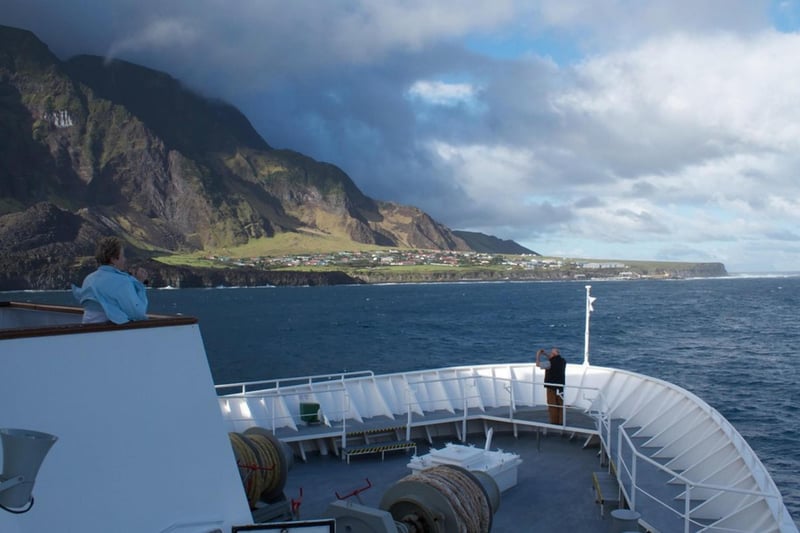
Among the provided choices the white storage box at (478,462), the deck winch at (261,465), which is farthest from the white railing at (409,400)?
the deck winch at (261,465)

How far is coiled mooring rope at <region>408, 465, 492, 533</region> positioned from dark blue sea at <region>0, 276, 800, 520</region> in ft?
49.6

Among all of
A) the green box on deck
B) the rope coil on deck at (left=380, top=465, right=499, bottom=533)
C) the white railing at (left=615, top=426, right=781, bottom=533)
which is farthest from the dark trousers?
the rope coil on deck at (left=380, top=465, right=499, bottom=533)

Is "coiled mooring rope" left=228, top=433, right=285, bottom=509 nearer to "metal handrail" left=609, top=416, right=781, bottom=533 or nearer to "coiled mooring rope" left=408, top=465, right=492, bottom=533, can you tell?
"coiled mooring rope" left=408, top=465, right=492, bottom=533

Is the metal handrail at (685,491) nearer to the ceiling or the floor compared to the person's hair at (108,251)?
nearer to the floor

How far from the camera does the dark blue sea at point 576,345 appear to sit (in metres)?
36.3

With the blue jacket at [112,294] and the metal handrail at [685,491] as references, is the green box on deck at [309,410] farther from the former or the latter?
the blue jacket at [112,294]

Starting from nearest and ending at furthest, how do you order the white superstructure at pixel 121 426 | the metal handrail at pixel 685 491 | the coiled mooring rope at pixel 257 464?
the white superstructure at pixel 121 426
the metal handrail at pixel 685 491
the coiled mooring rope at pixel 257 464

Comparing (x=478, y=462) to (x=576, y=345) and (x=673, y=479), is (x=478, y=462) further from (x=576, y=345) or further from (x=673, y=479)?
(x=576, y=345)

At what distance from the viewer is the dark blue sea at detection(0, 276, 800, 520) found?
36281 millimetres

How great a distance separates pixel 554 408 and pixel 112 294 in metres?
9.94

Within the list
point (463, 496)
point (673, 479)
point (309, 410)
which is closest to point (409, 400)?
point (309, 410)

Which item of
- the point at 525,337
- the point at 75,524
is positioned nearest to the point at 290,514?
the point at 75,524

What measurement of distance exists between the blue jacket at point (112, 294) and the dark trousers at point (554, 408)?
945cm

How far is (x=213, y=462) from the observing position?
615 centimetres
